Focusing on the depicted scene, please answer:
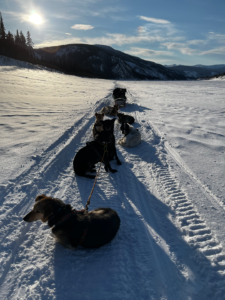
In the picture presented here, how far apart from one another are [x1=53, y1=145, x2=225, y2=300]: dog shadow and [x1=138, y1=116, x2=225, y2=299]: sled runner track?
0.06 metres

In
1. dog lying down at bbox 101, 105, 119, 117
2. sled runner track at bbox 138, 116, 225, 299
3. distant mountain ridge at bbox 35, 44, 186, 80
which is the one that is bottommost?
sled runner track at bbox 138, 116, 225, 299

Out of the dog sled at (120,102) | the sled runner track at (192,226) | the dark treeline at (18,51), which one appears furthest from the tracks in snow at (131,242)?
the dark treeline at (18,51)

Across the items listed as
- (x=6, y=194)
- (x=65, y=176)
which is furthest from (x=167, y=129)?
(x=6, y=194)

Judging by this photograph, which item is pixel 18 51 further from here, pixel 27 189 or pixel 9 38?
pixel 27 189

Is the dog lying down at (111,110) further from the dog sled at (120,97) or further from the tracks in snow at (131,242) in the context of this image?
the tracks in snow at (131,242)

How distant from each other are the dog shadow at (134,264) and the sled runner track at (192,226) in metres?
0.06

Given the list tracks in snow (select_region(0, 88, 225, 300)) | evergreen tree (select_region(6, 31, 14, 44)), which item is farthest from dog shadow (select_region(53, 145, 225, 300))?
evergreen tree (select_region(6, 31, 14, 44))

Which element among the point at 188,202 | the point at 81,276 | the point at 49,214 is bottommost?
the point at 81,276

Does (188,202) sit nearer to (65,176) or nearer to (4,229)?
(65,176)

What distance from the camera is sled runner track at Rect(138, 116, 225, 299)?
86.4 inches

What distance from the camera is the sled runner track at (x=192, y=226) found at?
86.4 inches

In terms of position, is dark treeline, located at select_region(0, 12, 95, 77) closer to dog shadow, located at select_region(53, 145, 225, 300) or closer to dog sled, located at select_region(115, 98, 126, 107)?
dog sled, located at select_region(115, 98, 126, 107)

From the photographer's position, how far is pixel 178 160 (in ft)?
15.6

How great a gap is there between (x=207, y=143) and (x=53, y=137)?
17.0 ft
